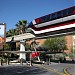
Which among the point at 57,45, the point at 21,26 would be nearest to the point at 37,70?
the point at 21,26

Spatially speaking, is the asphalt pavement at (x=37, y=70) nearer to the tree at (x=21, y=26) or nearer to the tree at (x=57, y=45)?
the tree at (x=21, y=26)

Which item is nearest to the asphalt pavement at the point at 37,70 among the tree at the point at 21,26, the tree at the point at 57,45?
the tree at the point at 21,26

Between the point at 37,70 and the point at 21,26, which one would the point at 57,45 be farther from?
the point at 37,70

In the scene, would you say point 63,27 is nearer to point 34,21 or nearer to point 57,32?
point 57,32

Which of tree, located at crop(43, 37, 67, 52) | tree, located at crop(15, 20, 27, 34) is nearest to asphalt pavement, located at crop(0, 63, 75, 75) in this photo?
tree, located at crop(15, 20, 27, 34)

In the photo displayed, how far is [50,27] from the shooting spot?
44.8 m

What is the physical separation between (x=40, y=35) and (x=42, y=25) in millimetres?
5523

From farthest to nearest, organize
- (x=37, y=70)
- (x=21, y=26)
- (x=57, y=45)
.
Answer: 1. (x=57, y=45)
2. (x=21, y=26)
3. (x=37, y=70)

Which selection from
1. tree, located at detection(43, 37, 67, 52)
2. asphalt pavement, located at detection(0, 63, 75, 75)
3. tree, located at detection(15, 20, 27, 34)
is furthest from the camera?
tree, located at detection(43, 37, 67, 52)

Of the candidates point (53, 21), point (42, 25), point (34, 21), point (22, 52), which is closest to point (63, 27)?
point (53, 21)

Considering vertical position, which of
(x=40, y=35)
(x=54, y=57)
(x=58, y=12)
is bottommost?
(x=54, y=57)

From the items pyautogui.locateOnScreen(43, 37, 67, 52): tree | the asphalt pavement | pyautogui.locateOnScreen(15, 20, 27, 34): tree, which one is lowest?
the asphalt pavement

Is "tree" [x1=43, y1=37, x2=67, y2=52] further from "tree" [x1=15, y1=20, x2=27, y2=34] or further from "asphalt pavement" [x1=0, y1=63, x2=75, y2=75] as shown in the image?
"asphalt pavement" [x1=0, y1=63, x2=75, y2=75]

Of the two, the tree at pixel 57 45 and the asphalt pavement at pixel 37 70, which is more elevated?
the tree at pixel 57 45
